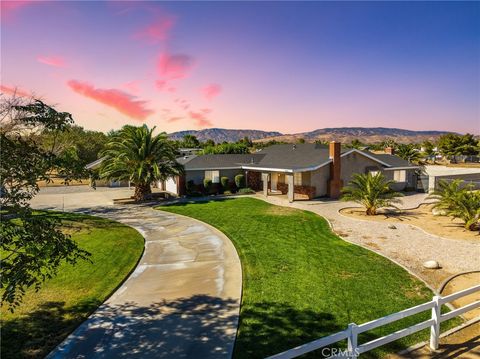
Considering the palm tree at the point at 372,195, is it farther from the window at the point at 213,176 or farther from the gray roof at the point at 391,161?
the window at the point at 213,176

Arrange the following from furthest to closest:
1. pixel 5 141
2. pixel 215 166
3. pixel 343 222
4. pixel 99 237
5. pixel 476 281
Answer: pixel 215 166 → pixel 343 222 → pixel 99 237 → pixel 476 281 → pixel 5 141

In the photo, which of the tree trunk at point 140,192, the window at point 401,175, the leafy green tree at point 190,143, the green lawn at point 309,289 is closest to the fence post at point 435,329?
the green lawn at point 309,289

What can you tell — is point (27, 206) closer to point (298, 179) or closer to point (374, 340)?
point (374, 340)

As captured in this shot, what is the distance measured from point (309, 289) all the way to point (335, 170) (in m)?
20.5

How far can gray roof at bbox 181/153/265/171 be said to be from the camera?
109 feet

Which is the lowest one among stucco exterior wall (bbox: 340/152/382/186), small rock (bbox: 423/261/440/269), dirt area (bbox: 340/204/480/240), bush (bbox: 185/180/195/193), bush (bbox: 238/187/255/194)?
small rock (bbox: 423/261/440/269)

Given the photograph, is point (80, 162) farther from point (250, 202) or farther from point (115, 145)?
point (115, 145)

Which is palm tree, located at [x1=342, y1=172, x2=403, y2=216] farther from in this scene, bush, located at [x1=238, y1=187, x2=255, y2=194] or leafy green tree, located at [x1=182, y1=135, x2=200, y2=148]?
leafy green tree, located at [x1=182, y1=135, x2=200, y2=148]

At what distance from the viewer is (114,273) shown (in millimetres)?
11633

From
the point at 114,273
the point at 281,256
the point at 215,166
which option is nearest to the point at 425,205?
the point at 281,256

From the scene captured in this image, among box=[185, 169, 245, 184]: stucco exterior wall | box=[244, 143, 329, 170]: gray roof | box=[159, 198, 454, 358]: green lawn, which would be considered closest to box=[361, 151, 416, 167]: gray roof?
box=[244, 143, 329, 170]: gray roof

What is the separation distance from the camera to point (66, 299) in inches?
380

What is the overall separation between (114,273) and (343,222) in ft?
44.7

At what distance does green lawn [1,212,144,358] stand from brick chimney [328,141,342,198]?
62.1 ft
